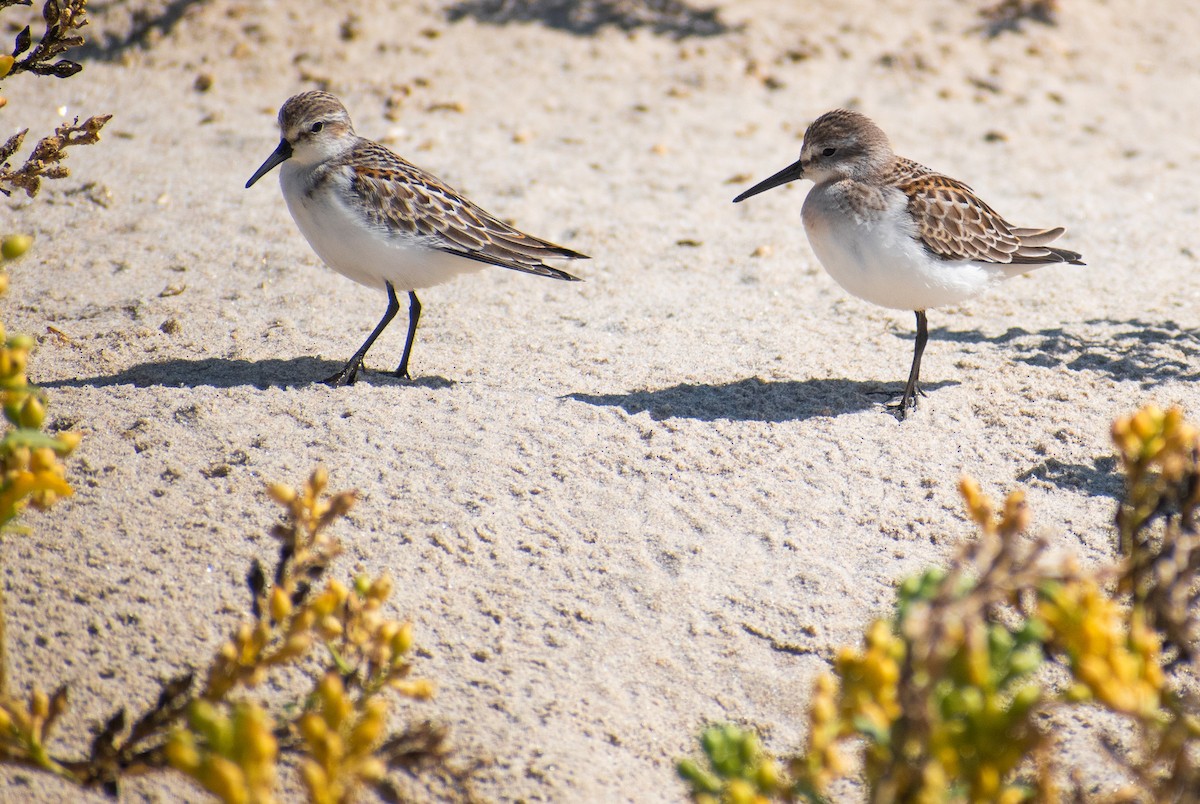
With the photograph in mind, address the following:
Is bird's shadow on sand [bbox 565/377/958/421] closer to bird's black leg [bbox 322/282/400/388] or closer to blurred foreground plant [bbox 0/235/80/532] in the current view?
bird's black leg [bbox 322/282/400/388]

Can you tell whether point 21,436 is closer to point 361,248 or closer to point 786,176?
point 361,248

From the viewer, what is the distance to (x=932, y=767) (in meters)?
2.12

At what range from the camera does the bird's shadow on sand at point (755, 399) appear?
4.98m

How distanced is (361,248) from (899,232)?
97.3 inches

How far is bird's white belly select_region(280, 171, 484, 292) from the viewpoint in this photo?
5207 millimetres

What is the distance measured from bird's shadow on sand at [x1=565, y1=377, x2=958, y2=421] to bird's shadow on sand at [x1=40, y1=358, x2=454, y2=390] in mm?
919

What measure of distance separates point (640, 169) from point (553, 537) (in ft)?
14.7

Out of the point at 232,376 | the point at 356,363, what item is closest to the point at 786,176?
the point at 356,363

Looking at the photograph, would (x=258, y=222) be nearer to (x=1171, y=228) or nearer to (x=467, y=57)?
(x=467, y=57)

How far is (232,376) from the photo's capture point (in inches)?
197

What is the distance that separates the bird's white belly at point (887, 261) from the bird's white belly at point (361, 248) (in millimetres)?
1642

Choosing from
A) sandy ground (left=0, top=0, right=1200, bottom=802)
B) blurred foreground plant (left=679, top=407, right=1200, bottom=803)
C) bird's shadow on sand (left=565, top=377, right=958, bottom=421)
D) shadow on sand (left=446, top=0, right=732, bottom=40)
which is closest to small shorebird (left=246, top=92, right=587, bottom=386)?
sandy ground (left=0, top=0, right=1200, bottom=802)

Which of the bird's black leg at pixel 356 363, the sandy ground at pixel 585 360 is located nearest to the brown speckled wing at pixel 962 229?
the sandy ground at pixel 585 360

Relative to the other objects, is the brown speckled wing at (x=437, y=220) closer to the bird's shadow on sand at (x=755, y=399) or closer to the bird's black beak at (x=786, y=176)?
the bird's shadow on sand at (x=755, y=399)
